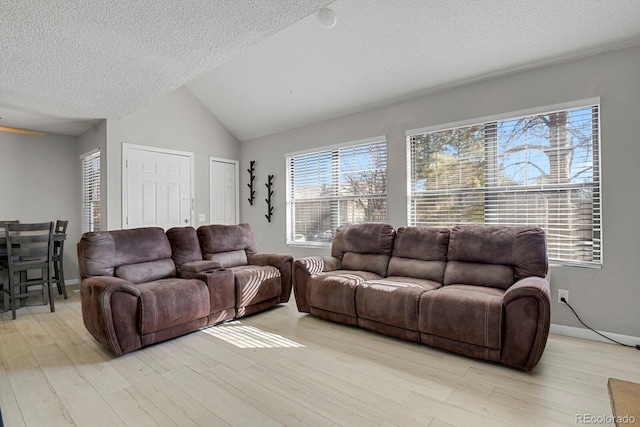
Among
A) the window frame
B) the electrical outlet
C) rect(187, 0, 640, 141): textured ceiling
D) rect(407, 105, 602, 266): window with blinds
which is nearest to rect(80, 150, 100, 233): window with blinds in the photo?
the window frame

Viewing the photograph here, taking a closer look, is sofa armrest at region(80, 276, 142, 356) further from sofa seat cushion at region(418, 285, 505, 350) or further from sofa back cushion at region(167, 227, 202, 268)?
sofa seat cushion at region(418, 285, 505, 350)

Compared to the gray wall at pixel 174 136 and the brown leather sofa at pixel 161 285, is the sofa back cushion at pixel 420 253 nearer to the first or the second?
the brown leather sofa at pixel 161 285

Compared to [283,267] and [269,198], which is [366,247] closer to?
[283,267]

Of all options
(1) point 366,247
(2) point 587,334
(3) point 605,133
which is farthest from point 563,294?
(1) point 366,247

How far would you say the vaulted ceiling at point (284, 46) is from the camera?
219 cm

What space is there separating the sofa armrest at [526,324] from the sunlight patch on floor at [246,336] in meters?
1.62

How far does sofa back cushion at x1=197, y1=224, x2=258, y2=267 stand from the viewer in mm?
3854

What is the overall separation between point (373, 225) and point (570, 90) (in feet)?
7.50

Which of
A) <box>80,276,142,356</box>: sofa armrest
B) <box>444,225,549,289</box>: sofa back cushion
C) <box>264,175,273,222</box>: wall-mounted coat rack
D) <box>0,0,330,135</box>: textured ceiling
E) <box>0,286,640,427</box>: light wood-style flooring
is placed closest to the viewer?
<box>0,286,640,427</box>: light wood-style flooring

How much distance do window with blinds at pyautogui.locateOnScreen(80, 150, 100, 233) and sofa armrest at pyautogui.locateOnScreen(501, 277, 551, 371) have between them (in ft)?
17.6

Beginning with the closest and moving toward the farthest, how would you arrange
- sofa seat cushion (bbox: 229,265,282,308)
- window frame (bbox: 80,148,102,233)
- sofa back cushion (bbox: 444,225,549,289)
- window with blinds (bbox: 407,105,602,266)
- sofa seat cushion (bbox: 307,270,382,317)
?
sofa back cushion (bbox: 444,225,549,289), window with blinds (bbox: 407,105,602,266), sofa seat cushion (bbox: 307,270,382,317), sofa seat cushion (bbox: 229,265,282,308), window frame (bbox: 80,148,102,233)

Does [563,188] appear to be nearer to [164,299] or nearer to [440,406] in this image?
[440,406]

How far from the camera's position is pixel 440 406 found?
189cm

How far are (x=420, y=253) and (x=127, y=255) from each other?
9.83 ft
